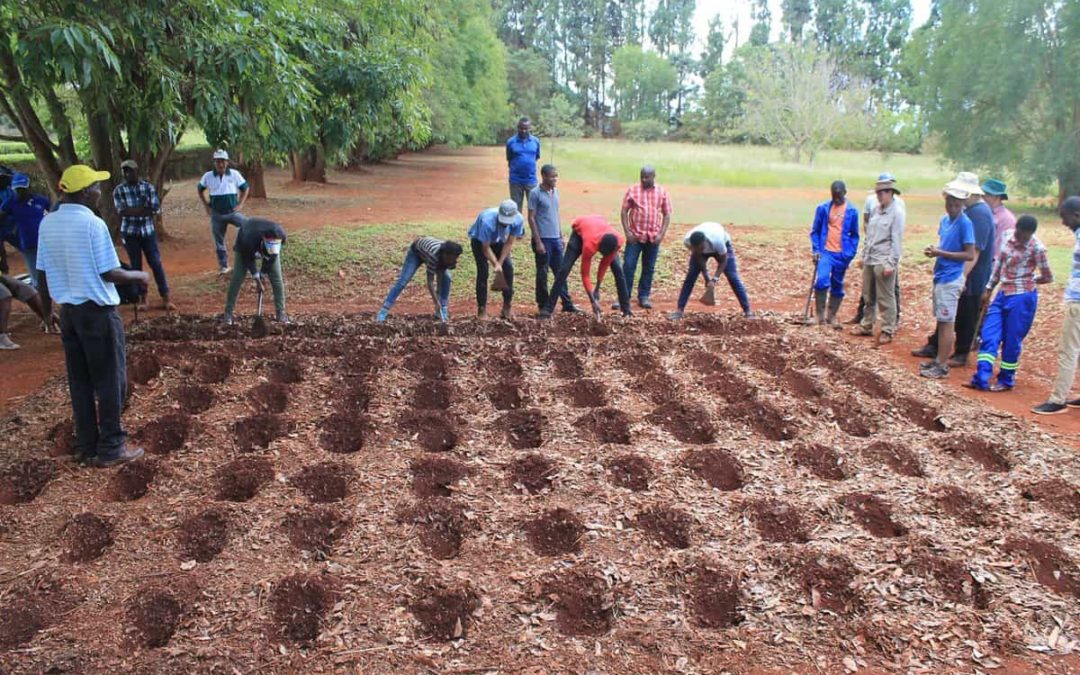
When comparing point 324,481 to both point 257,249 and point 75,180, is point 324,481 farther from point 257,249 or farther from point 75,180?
point 257,249

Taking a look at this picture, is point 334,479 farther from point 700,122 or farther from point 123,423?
point 700,122

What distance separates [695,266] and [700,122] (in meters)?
51.3

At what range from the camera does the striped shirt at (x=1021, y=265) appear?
6.04 m

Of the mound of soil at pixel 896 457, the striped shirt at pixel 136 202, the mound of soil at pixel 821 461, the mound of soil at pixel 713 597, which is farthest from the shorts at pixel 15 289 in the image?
the mound of soil at pixel 896 457

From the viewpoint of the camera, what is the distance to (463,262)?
10.7 m

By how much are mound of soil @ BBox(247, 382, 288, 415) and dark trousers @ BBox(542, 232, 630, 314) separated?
3158mm

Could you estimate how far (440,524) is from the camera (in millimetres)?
4113

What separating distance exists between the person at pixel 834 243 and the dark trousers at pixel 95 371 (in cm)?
657

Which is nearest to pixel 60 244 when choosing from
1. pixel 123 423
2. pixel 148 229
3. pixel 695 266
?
pixel 123 423

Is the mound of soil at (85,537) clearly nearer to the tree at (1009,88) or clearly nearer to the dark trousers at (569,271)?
the dark trousers at (569,271)

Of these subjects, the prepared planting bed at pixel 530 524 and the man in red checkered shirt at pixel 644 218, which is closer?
the prepared planting bed at pixel 530 524

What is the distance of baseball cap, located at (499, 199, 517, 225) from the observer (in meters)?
6.94

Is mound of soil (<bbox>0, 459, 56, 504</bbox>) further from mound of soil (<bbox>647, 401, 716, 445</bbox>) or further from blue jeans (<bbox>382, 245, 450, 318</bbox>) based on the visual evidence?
mound of soil (<bbox>647, 401, 716, 445</bbox>)

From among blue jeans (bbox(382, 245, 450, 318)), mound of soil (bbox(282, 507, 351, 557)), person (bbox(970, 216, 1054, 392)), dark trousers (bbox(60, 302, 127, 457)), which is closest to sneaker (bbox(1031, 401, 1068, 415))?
person (bbox(970, 216, 1054, 392))
